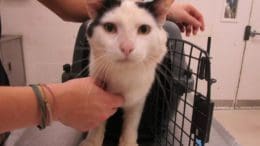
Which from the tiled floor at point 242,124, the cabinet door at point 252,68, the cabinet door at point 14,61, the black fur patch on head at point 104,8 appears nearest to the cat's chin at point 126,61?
the black fur patch on head at point 104,8

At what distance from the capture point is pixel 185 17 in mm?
786

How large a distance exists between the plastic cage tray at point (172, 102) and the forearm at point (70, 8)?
0.18m

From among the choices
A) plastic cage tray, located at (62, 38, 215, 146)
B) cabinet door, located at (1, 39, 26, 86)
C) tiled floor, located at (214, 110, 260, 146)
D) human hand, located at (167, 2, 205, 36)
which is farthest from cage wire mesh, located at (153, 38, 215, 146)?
tiled floor, located at (214, 110, 260, 146)

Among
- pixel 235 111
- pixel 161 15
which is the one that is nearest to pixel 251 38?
pixel 235 111

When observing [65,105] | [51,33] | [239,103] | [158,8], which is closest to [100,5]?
[158,8]

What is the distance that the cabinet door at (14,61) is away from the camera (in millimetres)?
1715

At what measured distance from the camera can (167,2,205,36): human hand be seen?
785 mm

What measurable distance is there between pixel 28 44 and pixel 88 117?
61.5 inches

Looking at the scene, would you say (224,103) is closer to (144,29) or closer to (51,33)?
(51,33)

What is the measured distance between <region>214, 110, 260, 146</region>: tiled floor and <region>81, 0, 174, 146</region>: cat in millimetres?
1614

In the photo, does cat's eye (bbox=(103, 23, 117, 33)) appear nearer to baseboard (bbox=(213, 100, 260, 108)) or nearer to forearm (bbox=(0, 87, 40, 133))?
forearm (bbox=(0, 87, 40, 133))

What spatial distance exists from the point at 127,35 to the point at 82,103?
6.4 inches

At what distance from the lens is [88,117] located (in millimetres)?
553

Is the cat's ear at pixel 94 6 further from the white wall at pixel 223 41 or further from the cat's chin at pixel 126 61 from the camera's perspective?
the white wall at pixel 223 41
